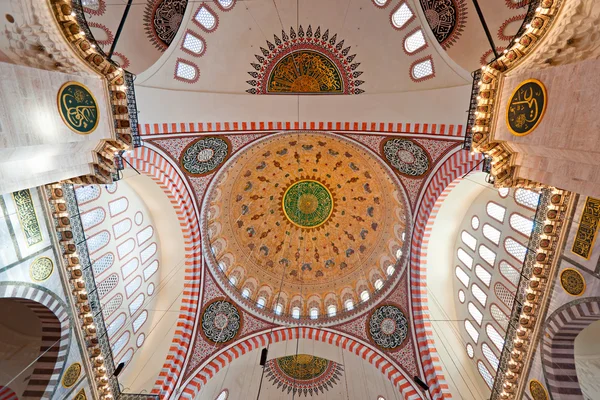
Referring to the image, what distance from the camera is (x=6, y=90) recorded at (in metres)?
3.47

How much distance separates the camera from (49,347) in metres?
5.73

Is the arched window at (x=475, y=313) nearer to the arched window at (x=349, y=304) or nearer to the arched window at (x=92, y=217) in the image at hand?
the arched window at (x=349, y=304)

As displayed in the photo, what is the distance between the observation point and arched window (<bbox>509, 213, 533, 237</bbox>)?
659 cm

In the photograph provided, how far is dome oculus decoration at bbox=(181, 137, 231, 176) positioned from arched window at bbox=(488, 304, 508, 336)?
877cm

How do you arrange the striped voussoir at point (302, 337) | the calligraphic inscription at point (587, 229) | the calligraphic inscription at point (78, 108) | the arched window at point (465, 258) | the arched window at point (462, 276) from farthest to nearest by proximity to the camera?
the arched window at point (462, 276)
the arched window at point (465, 258)
the striped voussoir at point (302, 337)
the calligraphic inscription at point (587, 229)
the calligraphic inscription at point (78, 108)

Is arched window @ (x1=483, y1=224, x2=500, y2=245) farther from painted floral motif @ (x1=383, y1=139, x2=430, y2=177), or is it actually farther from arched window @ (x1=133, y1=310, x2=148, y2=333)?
arched window @ (x1=133, y1=310, x2=148, y2=333)

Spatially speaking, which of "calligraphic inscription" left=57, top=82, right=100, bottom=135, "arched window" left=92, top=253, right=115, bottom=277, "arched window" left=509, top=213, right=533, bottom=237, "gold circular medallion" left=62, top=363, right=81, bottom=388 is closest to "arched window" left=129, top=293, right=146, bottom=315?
"arched window" left=92, top=253, right=115, bottom=277

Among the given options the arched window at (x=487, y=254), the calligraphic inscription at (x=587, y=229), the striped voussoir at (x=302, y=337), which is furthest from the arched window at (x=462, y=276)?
the calligraphic inscription at (x=587, y=229)

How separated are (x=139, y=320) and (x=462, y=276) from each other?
1021 centimetres

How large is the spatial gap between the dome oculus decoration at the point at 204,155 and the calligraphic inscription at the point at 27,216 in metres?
3.64

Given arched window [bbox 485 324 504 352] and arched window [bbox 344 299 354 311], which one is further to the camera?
arched window [bbox 344 299 354 311]

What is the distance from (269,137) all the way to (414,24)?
4.73m

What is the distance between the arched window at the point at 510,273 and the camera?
6.94 m

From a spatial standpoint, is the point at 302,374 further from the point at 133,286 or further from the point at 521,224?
the point at 521,224
